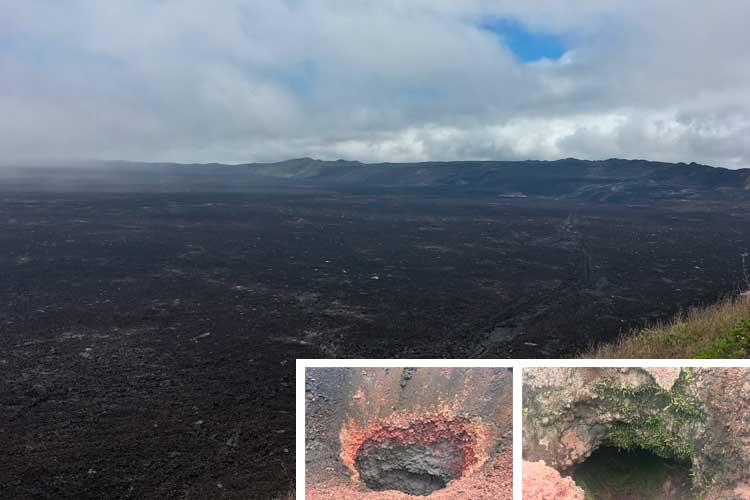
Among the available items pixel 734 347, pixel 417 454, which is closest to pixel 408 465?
Answer: pixel 417 454

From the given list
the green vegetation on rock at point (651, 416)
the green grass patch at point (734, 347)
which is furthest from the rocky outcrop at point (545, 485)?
the green grass patch at point (734, 347)

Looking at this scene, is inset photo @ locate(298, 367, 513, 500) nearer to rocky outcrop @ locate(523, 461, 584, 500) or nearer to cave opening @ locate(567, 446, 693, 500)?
rocky outcrop @ locate(523, 461, 584, 500)

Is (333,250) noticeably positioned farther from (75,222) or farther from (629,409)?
(629,409)

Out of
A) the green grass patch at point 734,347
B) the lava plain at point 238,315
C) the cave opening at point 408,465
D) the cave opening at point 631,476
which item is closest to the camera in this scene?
the cave opening at point 631,476

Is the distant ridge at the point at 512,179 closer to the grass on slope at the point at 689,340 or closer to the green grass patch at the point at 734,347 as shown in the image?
the grass on slope at the point at 689,340

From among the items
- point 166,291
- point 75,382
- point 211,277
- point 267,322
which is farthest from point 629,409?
point 211,277

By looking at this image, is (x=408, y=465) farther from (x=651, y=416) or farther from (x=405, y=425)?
(x=651, y=416)

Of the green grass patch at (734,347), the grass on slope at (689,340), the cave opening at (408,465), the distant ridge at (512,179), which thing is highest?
the distant ridge at (512,179)

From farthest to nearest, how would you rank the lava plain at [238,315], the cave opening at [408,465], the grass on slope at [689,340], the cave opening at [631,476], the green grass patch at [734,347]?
the lava plain at [238,315] → the grass on slope at [689,340] → the green grass patch at [734,347] → the cave opening at [408,465] → the cave opening at [631,476]
